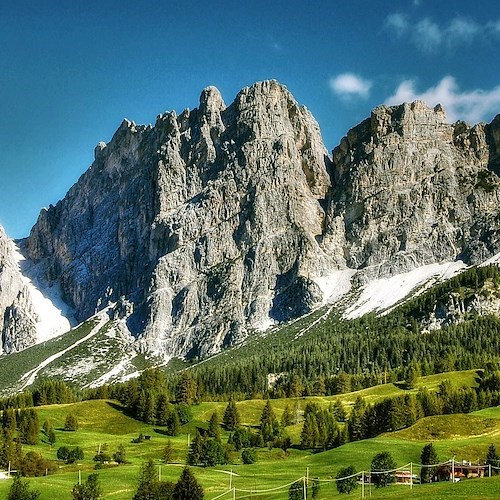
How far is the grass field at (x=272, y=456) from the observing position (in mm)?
83625

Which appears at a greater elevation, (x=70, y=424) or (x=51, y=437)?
(x=70, y=424)

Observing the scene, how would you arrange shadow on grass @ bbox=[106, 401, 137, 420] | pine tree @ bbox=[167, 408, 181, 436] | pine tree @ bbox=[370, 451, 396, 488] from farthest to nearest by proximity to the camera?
shadow on grass @ bbox=[106, 401, 137, 420] → pine tree @ bbox=[167, 408, 181, 436] → pine tree @ bbox=[370, 451, 396, 488]

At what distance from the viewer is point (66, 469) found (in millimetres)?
110750

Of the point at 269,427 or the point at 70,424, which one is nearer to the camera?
the point at 269,427

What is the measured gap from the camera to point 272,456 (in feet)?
443

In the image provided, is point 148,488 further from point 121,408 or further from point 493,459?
point 121,408

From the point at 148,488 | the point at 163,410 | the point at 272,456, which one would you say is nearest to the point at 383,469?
the point at 148,488

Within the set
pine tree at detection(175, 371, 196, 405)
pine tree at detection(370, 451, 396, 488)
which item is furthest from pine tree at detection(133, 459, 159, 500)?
pine tree at detection(175, 371, 196, 405)

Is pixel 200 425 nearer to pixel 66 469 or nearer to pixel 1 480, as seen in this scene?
pixel 66 469

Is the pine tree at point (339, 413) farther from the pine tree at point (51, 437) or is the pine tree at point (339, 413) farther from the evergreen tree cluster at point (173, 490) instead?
the evergreen tree cluster at point (173, 490)

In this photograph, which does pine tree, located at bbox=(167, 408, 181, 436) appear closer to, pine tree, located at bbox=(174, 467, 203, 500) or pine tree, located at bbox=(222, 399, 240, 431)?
pine tree, located at bbox=(222, 399, 240, 431)

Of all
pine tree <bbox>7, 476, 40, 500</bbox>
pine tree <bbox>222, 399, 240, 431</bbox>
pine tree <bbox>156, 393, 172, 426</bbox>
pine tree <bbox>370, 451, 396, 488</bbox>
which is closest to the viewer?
pine tree <bbox>7, 476, 40, 500</bbox>

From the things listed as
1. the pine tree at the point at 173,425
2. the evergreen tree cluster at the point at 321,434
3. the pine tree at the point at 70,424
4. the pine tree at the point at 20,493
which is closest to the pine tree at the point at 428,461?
the evergreen tree cluster at the point at 321,434

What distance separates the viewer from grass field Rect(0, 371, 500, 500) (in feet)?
274
